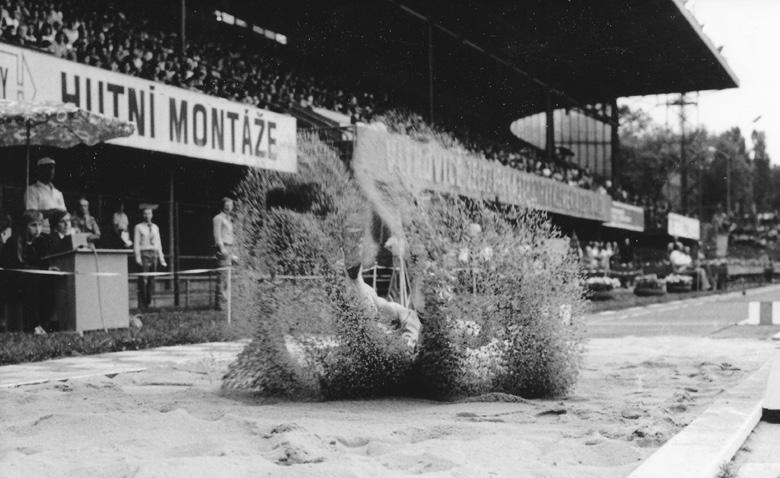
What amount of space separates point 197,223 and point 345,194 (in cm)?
1335

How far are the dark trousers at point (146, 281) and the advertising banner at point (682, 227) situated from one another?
3745 cm

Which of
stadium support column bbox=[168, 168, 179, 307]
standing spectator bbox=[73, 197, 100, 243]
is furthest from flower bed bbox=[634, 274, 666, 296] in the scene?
standing spectator bbox=[73, 197, 100, 243]

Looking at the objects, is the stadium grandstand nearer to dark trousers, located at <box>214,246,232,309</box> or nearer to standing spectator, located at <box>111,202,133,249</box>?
standing spectator, located at <box>111,202,133,249</box>

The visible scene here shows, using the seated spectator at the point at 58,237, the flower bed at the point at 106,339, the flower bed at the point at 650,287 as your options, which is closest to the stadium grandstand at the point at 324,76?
the seated spectator at the point at 58,237

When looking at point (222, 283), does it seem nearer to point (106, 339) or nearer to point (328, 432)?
point (106, 339)

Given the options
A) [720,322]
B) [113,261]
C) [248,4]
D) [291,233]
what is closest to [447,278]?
[291,233]

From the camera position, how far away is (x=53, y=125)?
12758 mm

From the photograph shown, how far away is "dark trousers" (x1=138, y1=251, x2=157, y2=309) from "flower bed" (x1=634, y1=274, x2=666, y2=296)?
1624 centimetres

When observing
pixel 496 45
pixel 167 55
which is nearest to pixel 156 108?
pixel 167 55

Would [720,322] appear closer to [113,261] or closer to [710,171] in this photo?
[113,261]

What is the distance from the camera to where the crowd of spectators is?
15.6 meters

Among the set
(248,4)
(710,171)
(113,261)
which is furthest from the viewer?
(710,171)

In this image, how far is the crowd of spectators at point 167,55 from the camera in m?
15.6

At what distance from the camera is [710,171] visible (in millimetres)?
105250
